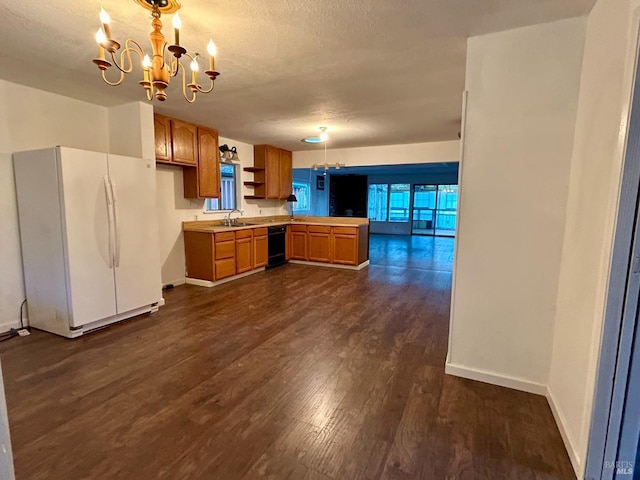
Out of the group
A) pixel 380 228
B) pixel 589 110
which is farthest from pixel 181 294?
pixel 380 228

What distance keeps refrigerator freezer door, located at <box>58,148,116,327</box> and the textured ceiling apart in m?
0.77

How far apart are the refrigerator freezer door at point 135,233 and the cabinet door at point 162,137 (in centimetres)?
53

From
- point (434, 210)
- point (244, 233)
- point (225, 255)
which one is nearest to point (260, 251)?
point (244, 233)

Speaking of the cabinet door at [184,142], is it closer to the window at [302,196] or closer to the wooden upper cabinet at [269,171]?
the wooden upper cabinet at [269,171]

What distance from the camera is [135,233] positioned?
136 inches

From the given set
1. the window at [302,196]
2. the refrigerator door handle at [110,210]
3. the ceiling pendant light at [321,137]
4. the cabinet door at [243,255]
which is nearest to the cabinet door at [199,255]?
the cabinet door at [243,255]

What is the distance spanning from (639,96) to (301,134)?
14.4 feet

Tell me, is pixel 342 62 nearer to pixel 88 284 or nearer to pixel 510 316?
pixel 510 316

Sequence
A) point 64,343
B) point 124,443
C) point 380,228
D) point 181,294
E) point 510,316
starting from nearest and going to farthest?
point 124,443 → point 510,316 → point 64,343 → point 181,294 → point 380,228

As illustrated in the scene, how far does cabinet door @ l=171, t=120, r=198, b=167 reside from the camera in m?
4.31

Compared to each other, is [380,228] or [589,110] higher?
[589,110]

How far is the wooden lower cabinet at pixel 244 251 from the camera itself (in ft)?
16.8

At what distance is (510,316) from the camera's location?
86.4 inches

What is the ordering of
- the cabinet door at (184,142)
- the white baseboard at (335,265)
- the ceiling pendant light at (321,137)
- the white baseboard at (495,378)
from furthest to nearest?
the white baseboard at (335,265) → the ceiling pendant light at (321,137) → the cabinet door at (184,142) → the white baseboard at (495,378)
